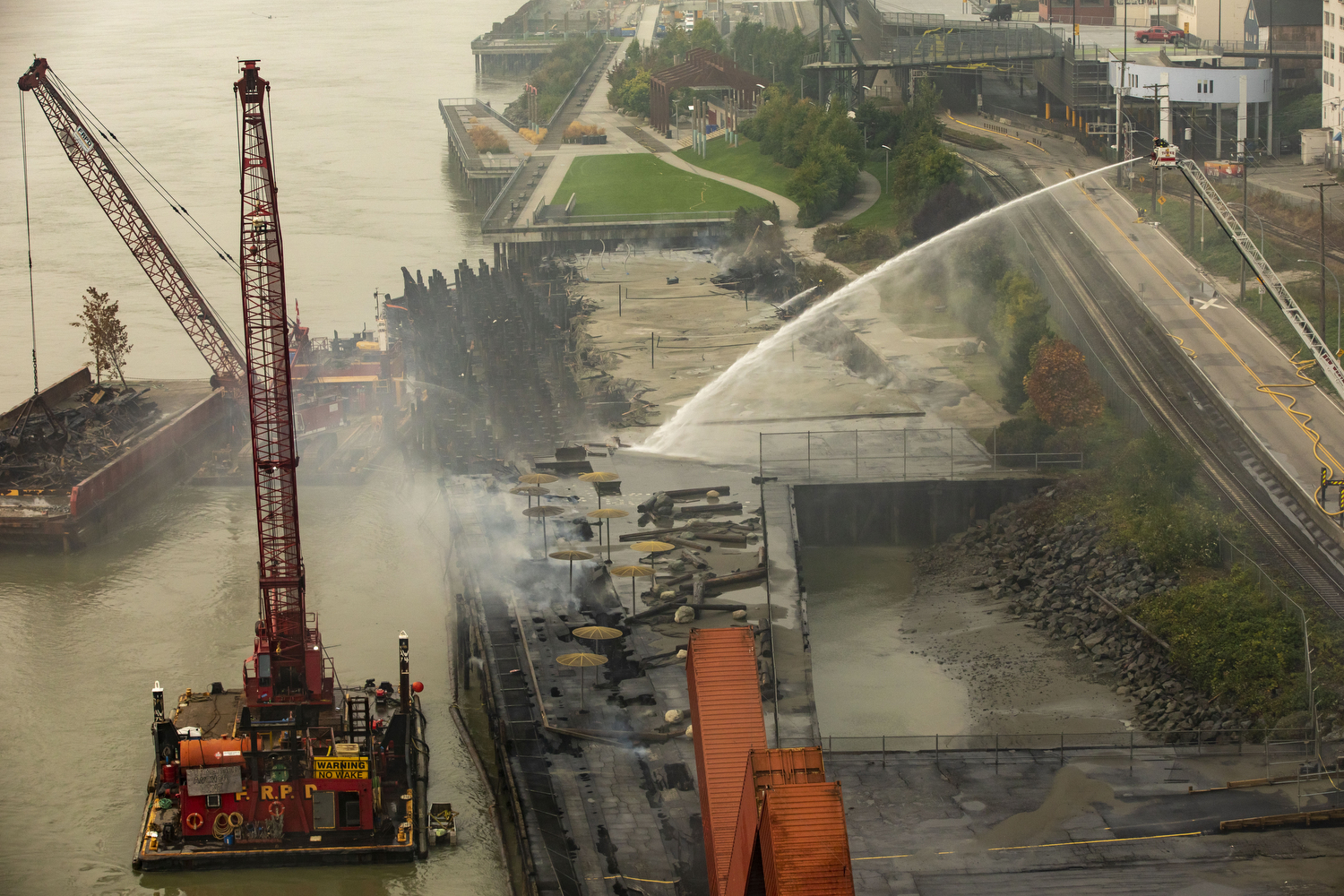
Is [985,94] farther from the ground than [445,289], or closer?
farther from the ground

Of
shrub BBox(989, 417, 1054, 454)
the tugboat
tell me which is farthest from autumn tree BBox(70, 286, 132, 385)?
shrub BBox(989, 417, 1054, 454)

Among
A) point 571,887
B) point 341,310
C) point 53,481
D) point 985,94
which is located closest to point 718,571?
point 571,887

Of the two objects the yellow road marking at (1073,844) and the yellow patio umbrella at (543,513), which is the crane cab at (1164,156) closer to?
the yellow patio umbrella at (543,513)

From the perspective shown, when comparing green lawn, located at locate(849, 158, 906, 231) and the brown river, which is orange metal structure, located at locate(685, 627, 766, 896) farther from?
green lawn, located at locate(849, 158, 906, 231)

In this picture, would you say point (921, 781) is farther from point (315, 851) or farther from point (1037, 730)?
point (315, 851)

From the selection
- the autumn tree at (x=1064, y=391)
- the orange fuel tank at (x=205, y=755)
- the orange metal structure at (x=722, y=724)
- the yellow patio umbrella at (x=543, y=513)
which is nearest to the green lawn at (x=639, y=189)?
the autumn tree at (x=1064, y=391)

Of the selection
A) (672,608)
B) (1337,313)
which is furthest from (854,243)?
(672,608)
